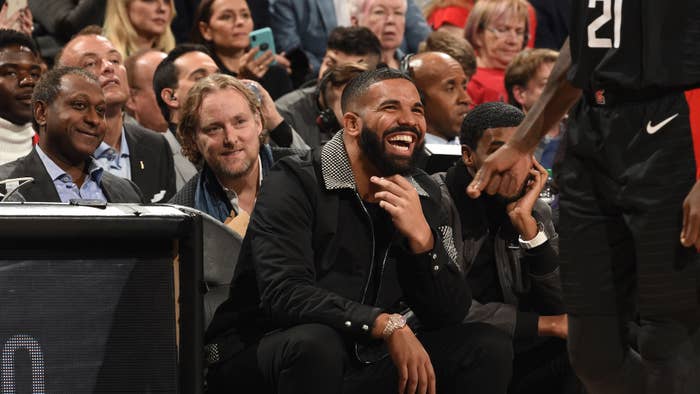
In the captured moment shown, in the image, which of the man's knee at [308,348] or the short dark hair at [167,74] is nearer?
the man's knee at [308,348]

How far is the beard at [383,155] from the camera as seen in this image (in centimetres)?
369

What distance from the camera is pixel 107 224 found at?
9.50 ft

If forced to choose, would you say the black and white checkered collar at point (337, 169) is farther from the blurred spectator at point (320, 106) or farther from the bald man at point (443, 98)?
the bald man at point (443, 98)

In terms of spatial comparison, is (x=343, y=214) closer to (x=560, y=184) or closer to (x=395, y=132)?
(x=395, y=132)

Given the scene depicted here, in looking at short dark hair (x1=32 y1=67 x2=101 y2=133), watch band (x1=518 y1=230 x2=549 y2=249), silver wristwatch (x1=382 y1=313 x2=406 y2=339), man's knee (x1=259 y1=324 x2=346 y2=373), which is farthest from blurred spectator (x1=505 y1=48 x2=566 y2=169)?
man's knee (x1=259 y1=324 x2=346 y2=373)

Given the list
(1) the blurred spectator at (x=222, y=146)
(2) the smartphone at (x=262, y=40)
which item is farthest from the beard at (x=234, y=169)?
(2) the smartphone at (x=262, y=40)

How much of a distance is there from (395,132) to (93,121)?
50.8 inches

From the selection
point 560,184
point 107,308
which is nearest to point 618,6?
point 560,184

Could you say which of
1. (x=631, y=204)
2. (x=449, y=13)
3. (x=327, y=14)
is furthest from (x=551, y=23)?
(x=631, y=204)

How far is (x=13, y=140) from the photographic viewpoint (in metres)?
5.11

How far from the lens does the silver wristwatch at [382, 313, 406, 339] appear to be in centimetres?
332

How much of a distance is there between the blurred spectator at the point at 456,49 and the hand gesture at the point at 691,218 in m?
3.79

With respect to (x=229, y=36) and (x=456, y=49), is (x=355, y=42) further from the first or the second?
(x=229, y=36)

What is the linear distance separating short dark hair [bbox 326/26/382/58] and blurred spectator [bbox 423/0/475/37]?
196cm
